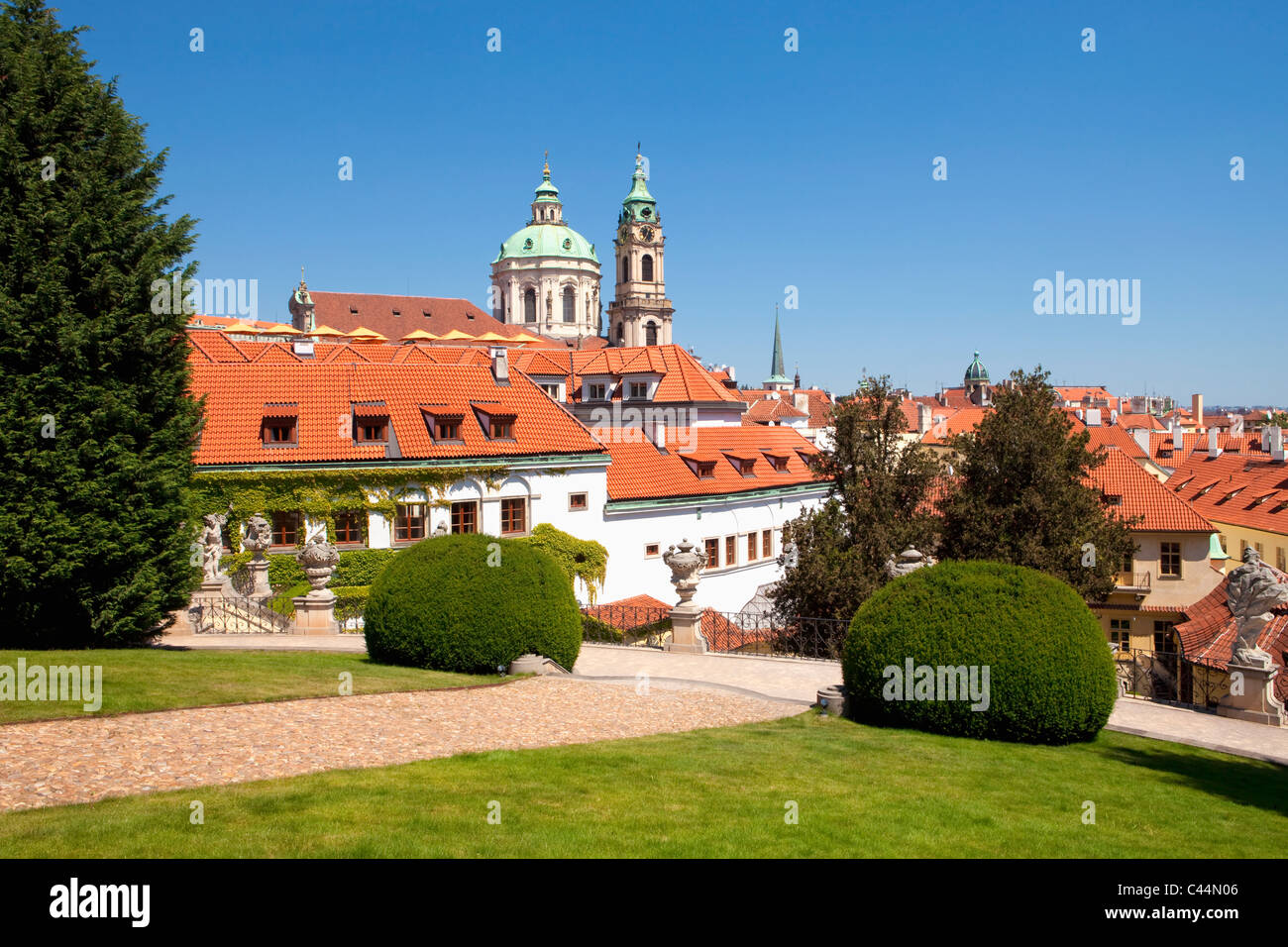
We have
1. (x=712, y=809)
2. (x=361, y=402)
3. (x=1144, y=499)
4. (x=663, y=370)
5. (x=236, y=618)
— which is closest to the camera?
(x=712, y=809)

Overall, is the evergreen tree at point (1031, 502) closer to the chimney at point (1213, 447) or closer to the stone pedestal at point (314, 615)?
the stone pedestal at point (314, 615)

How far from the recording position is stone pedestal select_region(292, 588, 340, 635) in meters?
23.5

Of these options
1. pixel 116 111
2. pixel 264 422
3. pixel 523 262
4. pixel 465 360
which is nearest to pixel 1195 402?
pixel 523 262

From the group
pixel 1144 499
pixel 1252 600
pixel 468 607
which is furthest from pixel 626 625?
pixel 1144 499

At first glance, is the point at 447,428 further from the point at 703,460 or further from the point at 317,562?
the point at 703,460

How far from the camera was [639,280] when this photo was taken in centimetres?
13362

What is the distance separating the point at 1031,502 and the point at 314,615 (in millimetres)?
20675

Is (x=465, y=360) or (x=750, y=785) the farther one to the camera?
(x=465, y=360)

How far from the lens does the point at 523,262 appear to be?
134875mm

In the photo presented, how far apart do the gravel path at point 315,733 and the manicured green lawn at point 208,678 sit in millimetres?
475

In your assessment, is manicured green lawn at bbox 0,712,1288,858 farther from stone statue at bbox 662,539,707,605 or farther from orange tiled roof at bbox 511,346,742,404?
orange tiled roof at bbox 511,346,742,404

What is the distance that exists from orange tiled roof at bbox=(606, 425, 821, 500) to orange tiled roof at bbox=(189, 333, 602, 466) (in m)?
3.51

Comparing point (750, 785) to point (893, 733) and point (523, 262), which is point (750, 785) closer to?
point (893, 733)

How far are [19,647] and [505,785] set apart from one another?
11.8m
